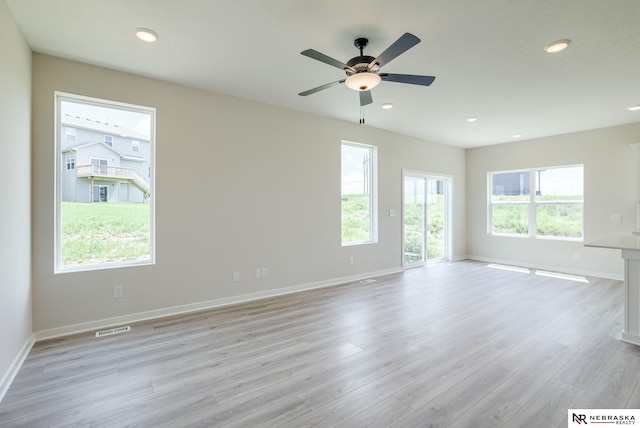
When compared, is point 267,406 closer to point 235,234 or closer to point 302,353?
point 302,353

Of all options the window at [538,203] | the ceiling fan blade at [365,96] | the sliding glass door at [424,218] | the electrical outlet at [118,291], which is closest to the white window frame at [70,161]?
the electrical outlet at [118,291]

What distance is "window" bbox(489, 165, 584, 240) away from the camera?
587 cm

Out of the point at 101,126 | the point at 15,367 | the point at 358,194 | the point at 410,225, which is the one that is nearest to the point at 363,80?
the point at 101,126

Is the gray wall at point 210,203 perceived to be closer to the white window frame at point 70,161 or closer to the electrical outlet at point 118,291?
the electrical outlet at point 118,291

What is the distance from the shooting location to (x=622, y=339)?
2.85 meters

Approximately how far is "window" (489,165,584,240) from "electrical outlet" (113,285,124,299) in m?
7.47

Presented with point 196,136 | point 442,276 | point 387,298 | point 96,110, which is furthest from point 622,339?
point 96,110

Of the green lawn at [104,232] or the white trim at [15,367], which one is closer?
the white trim at [15,367]

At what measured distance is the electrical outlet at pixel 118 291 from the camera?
3.25 meters

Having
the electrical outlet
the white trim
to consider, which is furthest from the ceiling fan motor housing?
the white trim

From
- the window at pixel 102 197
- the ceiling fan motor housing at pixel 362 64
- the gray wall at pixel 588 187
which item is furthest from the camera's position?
the gray wall at pixel 588 187

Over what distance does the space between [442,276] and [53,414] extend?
5470mm

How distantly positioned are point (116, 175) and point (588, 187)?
7.76 m

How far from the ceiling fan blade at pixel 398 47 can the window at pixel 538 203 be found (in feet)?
18.7
